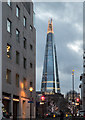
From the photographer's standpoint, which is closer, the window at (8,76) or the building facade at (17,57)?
the building facade at (17,57)

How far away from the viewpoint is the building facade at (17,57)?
120 feet

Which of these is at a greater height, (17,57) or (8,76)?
(17,57)

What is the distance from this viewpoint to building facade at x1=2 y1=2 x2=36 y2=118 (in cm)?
3659

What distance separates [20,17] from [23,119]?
645 inches

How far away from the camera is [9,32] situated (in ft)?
127

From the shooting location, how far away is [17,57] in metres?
43.6

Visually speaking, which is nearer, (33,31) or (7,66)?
(7,66)

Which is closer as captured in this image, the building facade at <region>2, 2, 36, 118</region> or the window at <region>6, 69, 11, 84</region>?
the building facade at <region>2, 2, 36, 118</region>

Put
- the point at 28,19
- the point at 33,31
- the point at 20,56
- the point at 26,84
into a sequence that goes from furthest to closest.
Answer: the point at 33,31
the point at 28,19
the point at 26,84
the point at 20,56

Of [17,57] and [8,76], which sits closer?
[8,76]

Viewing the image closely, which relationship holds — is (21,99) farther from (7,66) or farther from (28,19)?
(28,19)

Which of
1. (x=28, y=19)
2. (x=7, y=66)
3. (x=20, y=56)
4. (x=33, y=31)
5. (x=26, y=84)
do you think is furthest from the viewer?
(x=33, y=31)

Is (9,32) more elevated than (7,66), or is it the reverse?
(9,32)

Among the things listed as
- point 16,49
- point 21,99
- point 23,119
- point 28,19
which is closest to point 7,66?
point 16,49
